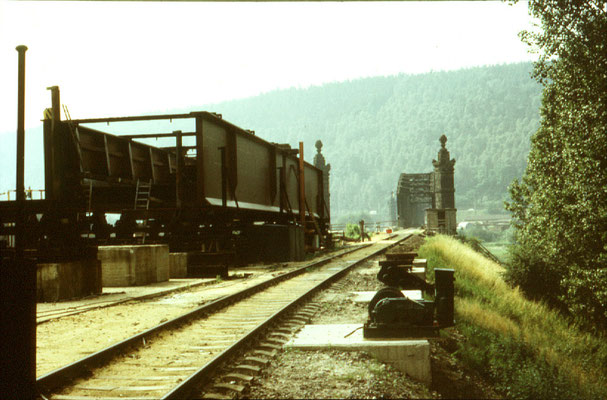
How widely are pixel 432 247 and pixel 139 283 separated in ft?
41.1

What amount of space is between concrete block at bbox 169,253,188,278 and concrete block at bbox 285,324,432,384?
29.4 feet

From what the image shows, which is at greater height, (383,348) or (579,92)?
(579,92)

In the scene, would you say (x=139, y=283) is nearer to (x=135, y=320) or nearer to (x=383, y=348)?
(x=135, y=320)

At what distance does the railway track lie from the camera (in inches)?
189

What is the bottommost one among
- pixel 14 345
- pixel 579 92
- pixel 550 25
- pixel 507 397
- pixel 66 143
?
pixel 507 397

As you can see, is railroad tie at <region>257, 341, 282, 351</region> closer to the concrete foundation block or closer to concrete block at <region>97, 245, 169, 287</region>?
the concrete foundation block

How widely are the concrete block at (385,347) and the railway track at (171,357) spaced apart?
0.44 meters

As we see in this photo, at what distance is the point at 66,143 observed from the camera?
13.4m

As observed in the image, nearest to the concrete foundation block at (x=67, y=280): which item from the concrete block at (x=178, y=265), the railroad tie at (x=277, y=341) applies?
the concrete block at (x=178, y=265)

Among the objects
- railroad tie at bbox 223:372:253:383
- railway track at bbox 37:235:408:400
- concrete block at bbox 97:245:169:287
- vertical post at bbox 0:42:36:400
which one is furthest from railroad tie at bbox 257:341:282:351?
concrete block at bbox 97:245:169:287

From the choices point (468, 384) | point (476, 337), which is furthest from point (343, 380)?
point (476, 337)

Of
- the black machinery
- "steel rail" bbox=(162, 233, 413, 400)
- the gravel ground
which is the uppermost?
the black machinery

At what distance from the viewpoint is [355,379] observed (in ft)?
16.2

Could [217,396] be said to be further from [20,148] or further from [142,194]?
[142,194]
